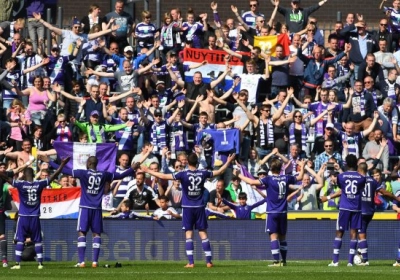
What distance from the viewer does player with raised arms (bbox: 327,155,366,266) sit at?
81.3ft

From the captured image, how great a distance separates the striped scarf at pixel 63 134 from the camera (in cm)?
2964

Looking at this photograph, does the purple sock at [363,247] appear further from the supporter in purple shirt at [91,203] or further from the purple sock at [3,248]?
the purple sock at [3,248]

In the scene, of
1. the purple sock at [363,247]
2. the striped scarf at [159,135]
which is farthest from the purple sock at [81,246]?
the striped scarf at [159,135]

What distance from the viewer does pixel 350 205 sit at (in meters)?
24.9

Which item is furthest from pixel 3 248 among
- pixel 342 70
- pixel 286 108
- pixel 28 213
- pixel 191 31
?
pixel 342 70

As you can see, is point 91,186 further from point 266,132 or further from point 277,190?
point 266,132

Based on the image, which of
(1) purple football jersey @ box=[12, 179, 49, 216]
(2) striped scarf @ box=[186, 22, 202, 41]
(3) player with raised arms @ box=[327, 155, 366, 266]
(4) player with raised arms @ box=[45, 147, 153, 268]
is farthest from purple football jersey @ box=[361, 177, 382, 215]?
(2) striped scarf @ box=[186, 22, 202, 41]

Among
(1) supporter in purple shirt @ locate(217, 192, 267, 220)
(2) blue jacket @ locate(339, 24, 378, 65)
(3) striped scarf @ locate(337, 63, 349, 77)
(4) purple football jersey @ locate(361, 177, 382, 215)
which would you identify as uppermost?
(2) blue jacket @ locate(339, 24, 378, 65)

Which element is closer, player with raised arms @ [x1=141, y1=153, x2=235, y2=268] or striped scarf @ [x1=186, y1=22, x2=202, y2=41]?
player with raised arms @ [x1=141, y1=153, x2=235, y2=268]

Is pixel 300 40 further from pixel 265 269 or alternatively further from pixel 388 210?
pixel 265 269

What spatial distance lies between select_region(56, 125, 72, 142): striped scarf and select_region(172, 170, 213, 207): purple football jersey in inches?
237

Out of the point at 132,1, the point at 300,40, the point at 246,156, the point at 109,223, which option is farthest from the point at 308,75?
the point at 109,223

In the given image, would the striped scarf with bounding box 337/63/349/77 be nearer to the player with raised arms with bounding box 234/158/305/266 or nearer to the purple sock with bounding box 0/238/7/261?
the player with raised arms with bounding box 234/158/305/266

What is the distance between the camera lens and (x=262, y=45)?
108ft
